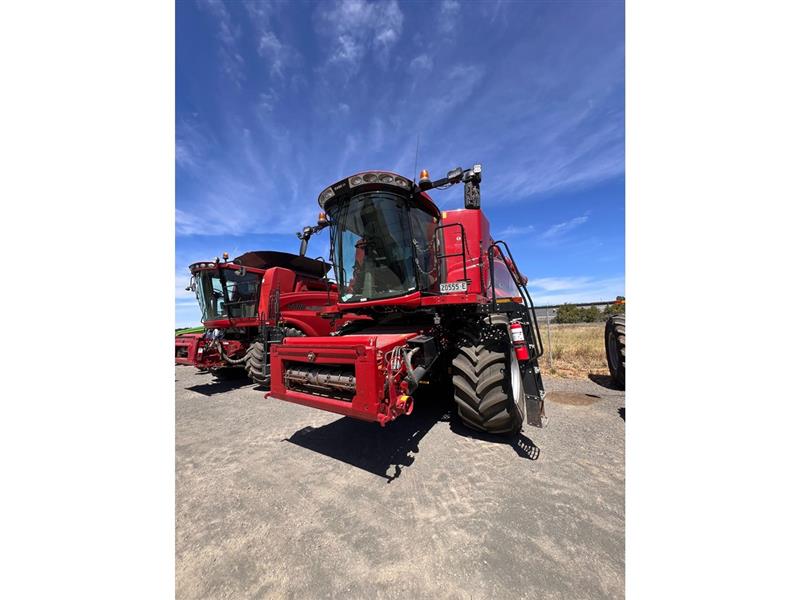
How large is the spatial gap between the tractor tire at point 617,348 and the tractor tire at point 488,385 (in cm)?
330

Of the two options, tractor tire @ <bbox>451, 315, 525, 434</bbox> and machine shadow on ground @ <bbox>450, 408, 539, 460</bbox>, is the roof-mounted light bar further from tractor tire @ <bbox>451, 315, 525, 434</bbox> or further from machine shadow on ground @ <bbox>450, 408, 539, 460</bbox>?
machine shadow on ground @ <bbox>450, 408, 539, 460</bbox>

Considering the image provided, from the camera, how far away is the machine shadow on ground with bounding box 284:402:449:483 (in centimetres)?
298

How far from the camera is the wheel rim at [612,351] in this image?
18.4 ft

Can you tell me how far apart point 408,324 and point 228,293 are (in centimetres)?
559

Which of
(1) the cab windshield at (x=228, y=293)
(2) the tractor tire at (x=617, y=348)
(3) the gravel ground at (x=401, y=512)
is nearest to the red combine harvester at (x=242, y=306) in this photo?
(1) the cab windshield at (x=228, y=293)

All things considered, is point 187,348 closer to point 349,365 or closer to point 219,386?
point 219,386

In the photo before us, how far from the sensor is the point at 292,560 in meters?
1.83

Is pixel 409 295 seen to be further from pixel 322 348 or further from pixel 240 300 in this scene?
pixel 240 300

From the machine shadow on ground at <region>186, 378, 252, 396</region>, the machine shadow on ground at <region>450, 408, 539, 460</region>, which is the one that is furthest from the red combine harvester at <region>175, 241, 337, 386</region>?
the machine shadow on ground at <region>450, 408, 539, 460</region>

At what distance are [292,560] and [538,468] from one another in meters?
2.24

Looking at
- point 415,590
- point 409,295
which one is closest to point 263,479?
point 415,590

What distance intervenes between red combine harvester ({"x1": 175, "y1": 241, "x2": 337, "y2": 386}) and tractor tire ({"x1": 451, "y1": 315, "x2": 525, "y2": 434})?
428cm

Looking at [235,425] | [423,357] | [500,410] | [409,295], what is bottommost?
[235,425]

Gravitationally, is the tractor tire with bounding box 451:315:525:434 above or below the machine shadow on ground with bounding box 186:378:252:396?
above
